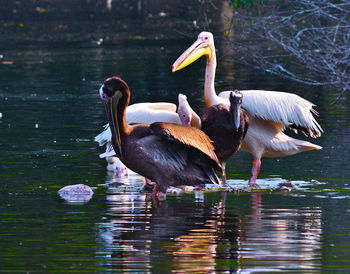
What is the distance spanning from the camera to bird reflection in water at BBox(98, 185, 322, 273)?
20.2 feet

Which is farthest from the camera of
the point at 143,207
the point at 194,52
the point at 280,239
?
the point at 194,52

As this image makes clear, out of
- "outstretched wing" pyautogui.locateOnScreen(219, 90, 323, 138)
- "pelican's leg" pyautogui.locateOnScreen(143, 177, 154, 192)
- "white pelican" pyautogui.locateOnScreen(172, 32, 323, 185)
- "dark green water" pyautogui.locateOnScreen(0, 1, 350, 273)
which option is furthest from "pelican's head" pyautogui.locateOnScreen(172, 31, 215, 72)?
"pelican's leg" pyautogui.locateOnScreen(143, 177, 154, 192)

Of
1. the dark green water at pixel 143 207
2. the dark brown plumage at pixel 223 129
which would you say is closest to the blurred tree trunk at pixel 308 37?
the dark green water at pixel 143 207

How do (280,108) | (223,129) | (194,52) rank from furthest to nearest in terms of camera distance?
(194,52) < (280,108) < (223,129)

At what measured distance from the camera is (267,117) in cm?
972

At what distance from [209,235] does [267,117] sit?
2.93m

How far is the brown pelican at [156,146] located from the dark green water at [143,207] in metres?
0.28

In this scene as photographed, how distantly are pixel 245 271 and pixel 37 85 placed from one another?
43.4 ft

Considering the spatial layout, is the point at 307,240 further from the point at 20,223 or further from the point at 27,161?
the point at 27,161

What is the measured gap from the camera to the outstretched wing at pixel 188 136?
8141 millimetres

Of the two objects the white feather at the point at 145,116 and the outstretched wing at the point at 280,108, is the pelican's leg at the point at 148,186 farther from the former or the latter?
the outstretched wing at the point at 280,108

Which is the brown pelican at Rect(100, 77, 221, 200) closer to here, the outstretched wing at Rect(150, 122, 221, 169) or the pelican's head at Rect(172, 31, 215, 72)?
the outstretched wing at Rect(150, 122, 221, 169)

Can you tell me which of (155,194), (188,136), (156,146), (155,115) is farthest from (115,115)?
(155,115)

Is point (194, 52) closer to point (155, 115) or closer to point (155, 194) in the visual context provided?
point (155, 115)
